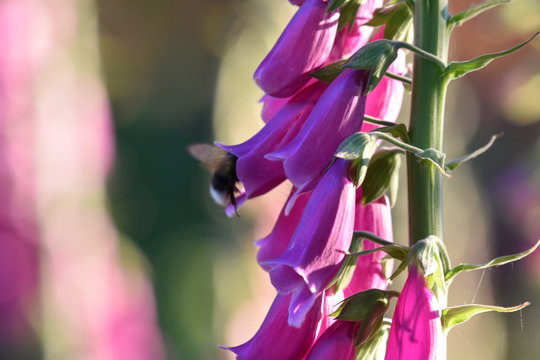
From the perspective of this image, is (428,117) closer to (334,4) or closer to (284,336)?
(334,4)

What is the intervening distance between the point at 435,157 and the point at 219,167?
1.55 ft

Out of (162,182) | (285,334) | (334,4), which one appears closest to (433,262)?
(285,334)

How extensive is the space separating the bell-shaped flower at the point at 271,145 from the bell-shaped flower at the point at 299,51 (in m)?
0.02

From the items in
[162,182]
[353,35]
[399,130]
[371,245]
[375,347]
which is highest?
[162,182]

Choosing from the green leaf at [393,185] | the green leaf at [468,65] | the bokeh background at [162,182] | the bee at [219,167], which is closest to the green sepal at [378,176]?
the green leaf at [393,185]

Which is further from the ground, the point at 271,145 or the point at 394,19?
the point at 394,19

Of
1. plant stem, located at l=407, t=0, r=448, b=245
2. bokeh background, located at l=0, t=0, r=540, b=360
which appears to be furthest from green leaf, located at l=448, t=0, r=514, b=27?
bokeh background, located at l=0, t=0, r=540, b=360

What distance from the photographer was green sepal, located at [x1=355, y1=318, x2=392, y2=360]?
787 mm

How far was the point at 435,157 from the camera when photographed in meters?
0.71

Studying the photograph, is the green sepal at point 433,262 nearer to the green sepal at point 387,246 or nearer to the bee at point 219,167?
the green sepal at point 387,246

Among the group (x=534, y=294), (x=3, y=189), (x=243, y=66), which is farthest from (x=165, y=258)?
(x=534, y=294)

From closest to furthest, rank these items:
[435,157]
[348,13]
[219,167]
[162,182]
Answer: [435,157]
[348,13]
[219,167]
[162,182]

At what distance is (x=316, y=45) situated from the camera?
0.79 metres

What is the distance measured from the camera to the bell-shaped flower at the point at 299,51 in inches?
31.0
